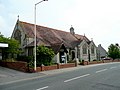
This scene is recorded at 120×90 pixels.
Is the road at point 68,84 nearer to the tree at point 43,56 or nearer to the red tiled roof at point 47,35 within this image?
the tree at point 43,56

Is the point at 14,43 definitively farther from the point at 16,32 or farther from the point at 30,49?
the point at 16,32

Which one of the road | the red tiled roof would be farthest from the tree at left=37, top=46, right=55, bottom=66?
the road

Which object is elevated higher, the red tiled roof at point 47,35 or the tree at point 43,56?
the red tiled roof at point 47,35

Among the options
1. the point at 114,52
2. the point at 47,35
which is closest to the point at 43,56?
the point at 47,35

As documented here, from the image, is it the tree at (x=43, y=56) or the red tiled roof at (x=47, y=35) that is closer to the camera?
the tree at (x=43, y=56)

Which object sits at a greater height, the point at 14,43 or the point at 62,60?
the point at 14,43

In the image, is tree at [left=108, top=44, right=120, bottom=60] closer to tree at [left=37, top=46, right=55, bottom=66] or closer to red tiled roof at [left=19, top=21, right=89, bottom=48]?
red tiled roof at [left=19, top=21, right=89, bottom=48]

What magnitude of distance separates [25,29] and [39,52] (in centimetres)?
1175

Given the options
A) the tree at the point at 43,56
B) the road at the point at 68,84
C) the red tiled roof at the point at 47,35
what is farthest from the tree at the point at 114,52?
the road at the point at 68,84

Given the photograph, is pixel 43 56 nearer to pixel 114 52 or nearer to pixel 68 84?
pixel 68 84

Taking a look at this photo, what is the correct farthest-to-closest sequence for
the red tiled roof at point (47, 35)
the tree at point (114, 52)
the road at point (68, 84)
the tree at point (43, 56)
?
the tree at point (114, 52)
the red tiled roof at point (47, 35)
the tree at point (43, 56)
the road at point (68, 84)

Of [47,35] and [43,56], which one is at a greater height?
[47,35]

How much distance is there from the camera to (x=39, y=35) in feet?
148

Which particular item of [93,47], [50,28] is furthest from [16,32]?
[93,47]
